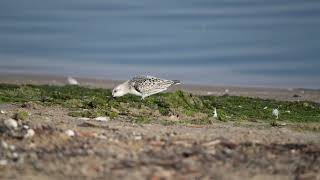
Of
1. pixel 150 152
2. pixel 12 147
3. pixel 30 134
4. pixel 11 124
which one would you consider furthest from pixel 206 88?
pixel 12 147

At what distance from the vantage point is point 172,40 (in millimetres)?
30344

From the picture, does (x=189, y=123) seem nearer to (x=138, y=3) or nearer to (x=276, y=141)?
(x=276, y=141)

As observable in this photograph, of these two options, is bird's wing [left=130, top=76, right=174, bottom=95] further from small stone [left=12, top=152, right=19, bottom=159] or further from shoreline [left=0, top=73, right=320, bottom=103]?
small stone [left=12, top=152, right=19, bottom=159]

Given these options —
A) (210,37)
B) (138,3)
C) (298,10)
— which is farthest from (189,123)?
(138,3)

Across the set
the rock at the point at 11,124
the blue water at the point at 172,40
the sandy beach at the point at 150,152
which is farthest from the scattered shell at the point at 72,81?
the rock at the point at 11,124

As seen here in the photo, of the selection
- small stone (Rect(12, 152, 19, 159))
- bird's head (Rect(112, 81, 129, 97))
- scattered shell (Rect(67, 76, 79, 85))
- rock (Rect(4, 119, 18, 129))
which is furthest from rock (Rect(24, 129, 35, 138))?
scattered shell (Rect(67, 76, 79, 85))

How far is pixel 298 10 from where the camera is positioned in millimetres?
36969

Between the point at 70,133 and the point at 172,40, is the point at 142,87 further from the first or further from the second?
the point at 172,40

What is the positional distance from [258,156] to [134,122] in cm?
326

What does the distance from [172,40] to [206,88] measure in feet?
29.8

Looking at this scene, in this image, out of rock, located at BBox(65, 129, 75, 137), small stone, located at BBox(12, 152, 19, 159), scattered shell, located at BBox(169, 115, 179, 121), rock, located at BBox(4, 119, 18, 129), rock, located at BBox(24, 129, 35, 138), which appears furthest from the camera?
scattered shell, located at BBox(169, 115, 179, 121)

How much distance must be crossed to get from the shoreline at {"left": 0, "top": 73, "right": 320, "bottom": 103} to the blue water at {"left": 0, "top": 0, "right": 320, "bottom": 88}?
774 mm

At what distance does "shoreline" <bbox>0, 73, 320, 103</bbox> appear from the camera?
65.4 feet

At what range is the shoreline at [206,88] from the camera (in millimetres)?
19930
